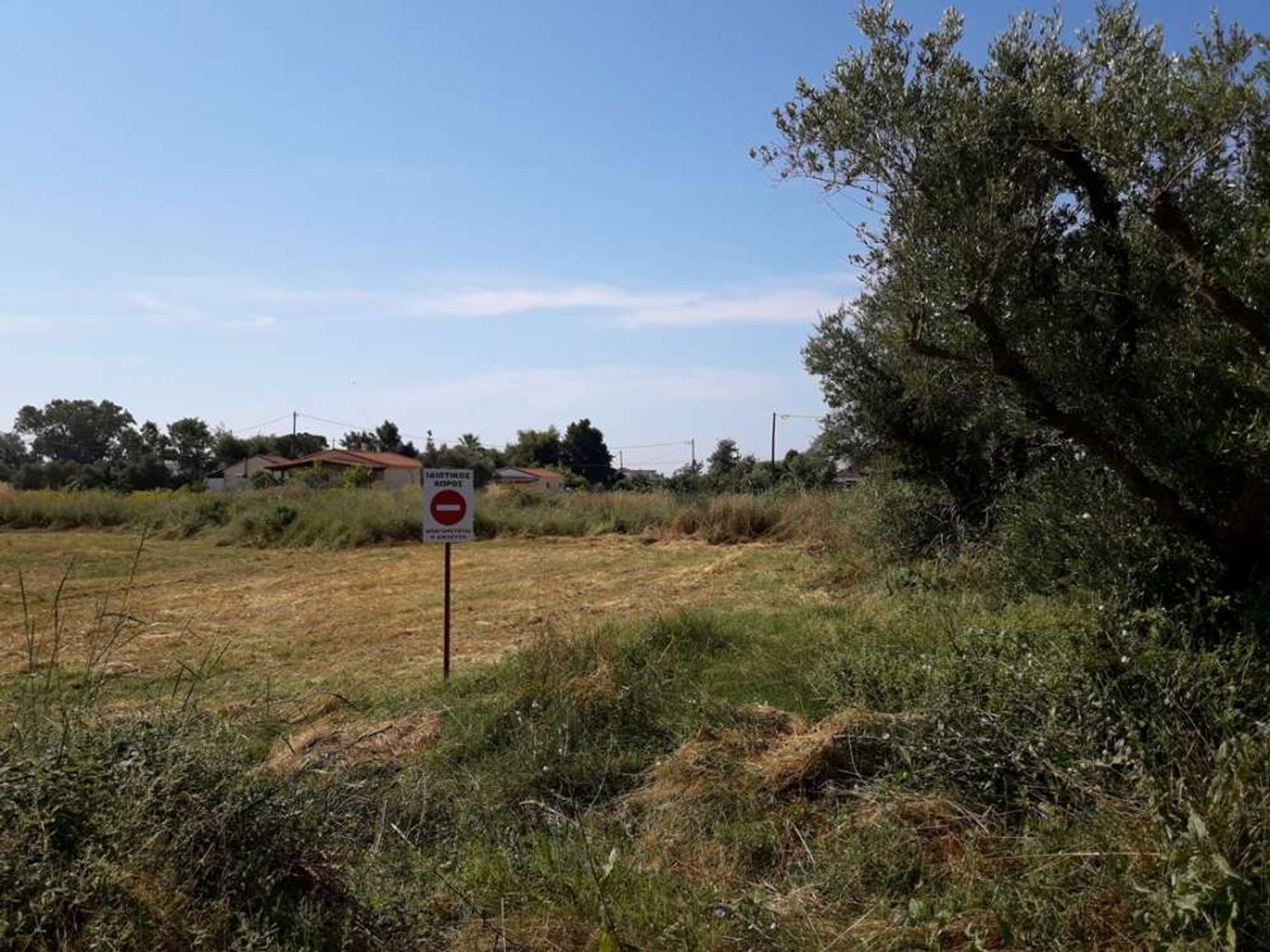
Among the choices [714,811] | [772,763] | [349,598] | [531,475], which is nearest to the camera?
[714,811]

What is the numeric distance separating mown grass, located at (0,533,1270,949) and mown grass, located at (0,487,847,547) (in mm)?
15249

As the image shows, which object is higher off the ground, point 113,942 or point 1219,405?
point 1219,405

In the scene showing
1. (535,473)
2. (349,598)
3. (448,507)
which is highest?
(535,473)

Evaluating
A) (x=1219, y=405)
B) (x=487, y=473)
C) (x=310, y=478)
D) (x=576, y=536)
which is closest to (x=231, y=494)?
(x=310, y=478)

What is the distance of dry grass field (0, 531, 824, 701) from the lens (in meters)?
9.10

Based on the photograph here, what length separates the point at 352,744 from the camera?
5.61 m

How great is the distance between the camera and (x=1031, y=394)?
19.7 ft

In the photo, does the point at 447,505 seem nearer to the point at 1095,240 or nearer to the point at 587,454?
the point at 1095,240

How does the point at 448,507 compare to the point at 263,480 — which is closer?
the point at 448,507

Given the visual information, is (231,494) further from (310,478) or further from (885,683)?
(885,683)

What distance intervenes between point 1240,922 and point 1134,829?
1.81 feet

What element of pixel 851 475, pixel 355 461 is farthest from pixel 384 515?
pixel 355 461

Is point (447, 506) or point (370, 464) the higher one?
point (370, 464)

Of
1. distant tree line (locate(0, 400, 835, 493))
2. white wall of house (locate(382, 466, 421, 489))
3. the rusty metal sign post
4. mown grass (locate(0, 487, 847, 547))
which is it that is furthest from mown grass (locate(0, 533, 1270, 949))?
white wall of house (locate(382, 466, 421, 489))
